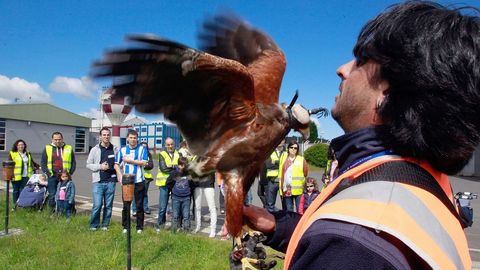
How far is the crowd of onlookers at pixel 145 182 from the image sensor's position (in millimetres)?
6613

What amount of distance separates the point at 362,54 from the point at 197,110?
4.78 feet

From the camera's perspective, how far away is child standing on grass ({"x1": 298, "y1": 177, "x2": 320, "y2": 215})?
6.67m

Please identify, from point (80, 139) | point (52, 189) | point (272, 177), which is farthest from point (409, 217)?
point (80, 139)

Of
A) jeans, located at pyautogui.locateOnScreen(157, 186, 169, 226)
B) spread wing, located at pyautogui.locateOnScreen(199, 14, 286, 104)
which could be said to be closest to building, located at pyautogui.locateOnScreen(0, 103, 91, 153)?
jeans, located at pyautogui.locateOnScreen(157, 186, 169, 226)

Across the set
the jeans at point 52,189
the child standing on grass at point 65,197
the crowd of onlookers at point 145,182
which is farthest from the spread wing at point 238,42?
the jeans at point 52,189

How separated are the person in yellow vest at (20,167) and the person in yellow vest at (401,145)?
921 cm

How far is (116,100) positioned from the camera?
82.9 inches

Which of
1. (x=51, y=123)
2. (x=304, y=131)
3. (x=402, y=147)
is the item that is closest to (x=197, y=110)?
(x=304, y=131)

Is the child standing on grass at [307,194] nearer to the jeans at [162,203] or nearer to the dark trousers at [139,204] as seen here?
the jeans at [162,203]

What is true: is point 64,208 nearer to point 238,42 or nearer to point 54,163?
point 54,163

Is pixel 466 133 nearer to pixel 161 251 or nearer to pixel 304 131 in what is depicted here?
pixel 304 131

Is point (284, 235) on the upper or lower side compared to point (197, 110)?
lower

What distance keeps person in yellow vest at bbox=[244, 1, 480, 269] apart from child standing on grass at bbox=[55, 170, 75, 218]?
23.9 feet

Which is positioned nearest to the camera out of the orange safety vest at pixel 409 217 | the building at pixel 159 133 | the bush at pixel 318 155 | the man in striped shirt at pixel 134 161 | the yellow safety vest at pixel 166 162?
the orange safety vest at pixel 409 217
